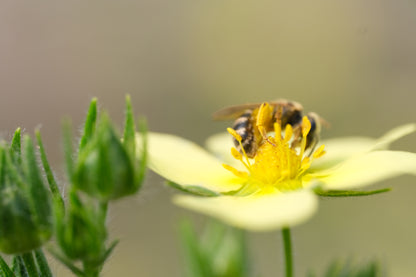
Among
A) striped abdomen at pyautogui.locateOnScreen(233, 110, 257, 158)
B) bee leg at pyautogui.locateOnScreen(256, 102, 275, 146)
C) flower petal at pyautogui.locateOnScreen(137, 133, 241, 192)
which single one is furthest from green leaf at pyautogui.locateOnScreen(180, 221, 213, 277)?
striped abdomen at pyautogui.locateOnScreen(233, 110, 257, 158)

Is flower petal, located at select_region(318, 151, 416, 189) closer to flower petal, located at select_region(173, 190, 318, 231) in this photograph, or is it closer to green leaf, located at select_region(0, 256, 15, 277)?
flower petal, located at select_region(173, 190, 318, 231)

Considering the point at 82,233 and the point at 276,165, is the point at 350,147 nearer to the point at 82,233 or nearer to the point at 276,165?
the point at 276,165

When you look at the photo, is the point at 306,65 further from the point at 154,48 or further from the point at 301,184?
the point at 301,184

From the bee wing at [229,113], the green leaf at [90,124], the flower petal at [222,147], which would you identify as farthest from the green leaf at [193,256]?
the flower petal at [222,147]

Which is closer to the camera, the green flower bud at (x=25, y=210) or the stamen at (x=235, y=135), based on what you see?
the green flower bud at (x=25, y=210)

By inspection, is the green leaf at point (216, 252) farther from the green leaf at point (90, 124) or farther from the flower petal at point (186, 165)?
the flower petal at point (186, 165)

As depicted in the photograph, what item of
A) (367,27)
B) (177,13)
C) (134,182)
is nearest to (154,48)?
(177,13)
